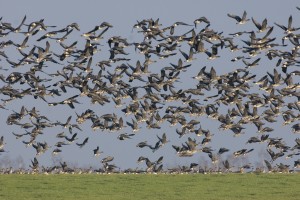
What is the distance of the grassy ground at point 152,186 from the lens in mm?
46562

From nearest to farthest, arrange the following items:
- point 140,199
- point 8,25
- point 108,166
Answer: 1. point 140,199
2. point 108,166
3. point 8,25

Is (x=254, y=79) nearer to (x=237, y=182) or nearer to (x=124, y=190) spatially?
(x=237, y=182)

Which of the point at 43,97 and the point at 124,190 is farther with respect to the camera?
the point at 43,97

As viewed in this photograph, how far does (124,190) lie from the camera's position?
48.6 metres

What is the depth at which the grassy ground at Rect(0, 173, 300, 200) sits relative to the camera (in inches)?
1833

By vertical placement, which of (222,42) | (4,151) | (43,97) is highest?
(222,42)

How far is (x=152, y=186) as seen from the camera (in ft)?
163

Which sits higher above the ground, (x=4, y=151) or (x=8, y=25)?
(x=8, y=25)

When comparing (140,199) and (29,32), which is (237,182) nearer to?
(140,199)

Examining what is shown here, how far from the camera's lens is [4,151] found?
192 feet

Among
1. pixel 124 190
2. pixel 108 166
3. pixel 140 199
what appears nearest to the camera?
pixel 140 199

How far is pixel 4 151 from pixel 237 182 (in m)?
17.4

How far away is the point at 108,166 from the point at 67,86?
28.0 feet

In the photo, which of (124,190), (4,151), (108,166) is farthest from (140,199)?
(4,151)
